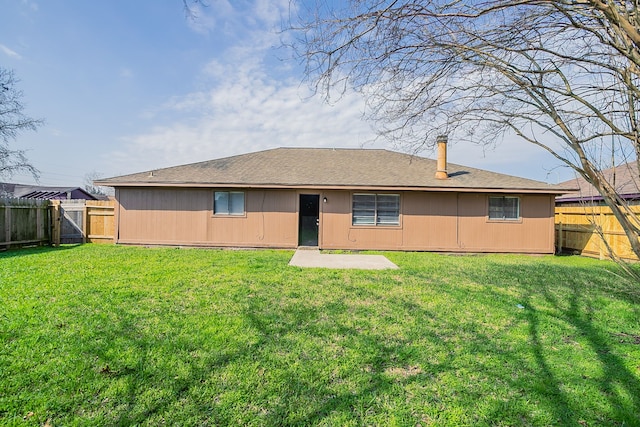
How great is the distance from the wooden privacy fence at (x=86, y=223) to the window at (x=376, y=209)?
888 cm

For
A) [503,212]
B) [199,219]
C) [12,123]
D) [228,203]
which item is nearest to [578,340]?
[503,212]

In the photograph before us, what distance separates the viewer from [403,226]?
10.8 m

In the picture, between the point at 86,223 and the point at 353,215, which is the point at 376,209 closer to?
the point at 353,215

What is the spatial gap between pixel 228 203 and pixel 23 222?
6446mm

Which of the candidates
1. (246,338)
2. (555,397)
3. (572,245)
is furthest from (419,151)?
(572,245)

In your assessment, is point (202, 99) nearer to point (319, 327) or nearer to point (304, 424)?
point (319, 327)

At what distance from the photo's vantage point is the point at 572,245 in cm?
1145

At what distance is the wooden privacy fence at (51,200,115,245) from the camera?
1142 cm

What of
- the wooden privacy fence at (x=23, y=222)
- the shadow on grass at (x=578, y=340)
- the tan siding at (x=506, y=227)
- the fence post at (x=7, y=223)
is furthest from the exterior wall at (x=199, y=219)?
the shadow on grass at (x=578, y=340)

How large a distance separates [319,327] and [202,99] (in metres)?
8.98

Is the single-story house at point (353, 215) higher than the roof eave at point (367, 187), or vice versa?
the roof eave at point (367, 187)

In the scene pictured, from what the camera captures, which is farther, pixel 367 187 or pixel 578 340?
pixel 367 187

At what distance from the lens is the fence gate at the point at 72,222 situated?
1139 centimetres

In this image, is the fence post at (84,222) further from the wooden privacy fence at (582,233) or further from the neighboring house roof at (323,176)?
the wooden privacy fence at (582,233)
